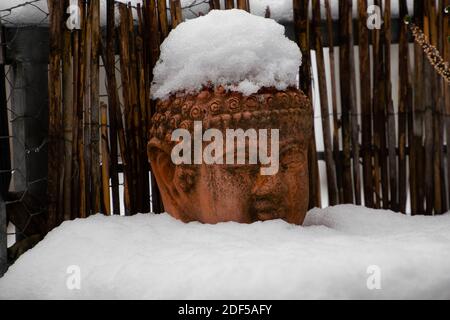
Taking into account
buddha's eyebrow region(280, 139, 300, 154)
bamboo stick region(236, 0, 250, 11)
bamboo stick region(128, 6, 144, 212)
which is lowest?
buddha's eyebrow region(280, 139, 300, 154)

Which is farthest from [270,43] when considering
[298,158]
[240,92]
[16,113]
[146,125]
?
[16,113]

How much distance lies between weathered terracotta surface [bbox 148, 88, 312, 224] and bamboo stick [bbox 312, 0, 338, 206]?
457mm

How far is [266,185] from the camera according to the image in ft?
5.99

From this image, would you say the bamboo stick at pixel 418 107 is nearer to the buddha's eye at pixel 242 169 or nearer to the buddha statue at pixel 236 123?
the buddha statue at pixel 236 123

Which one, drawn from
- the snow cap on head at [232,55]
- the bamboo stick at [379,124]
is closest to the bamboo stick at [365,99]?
the bamboo stick at [379,124]

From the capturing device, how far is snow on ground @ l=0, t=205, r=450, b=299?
131cm

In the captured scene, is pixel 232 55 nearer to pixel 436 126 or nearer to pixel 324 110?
pixel 324 110

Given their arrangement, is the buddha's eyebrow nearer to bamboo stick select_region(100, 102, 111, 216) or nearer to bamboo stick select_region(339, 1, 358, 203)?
bamboo stick select_region(339, 1, 358, 203)

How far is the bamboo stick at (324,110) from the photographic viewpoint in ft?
7.62

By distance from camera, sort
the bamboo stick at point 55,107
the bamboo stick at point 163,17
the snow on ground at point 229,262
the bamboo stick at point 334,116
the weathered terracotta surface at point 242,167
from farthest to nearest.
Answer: the bamboo stick at point 334,116
the bamboo stick at point 163,17
the bamboo stick at point 55,107
the weathered terracotta surface at point 242,167
the snow on ground at point 229,262

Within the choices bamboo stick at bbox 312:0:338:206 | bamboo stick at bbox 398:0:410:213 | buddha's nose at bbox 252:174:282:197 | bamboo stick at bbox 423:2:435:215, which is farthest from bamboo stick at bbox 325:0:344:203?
buddha's nose at bbox 252:174:282:197

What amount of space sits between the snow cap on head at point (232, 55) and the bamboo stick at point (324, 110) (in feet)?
1.45

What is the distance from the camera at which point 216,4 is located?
2270 mm

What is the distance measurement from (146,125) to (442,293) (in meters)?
1.36
